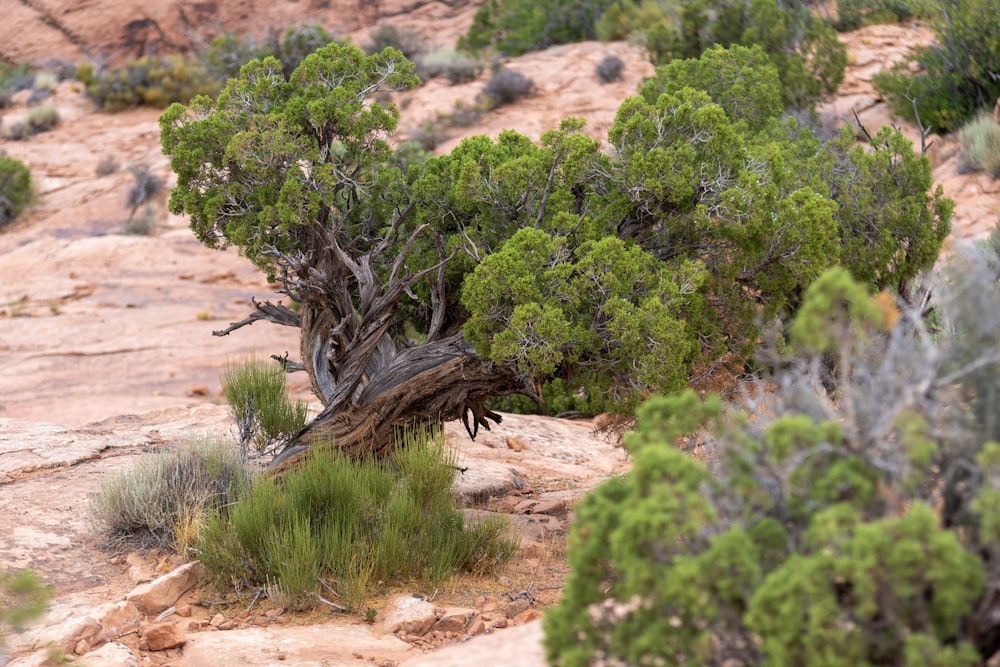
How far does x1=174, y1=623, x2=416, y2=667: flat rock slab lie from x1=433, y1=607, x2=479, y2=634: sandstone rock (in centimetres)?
29

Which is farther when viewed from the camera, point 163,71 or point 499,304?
point 163,71

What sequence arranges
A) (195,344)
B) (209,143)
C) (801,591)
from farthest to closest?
(195,344) → (209,143) → (801,591)

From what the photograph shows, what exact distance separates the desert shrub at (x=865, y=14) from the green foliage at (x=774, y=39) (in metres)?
2.38

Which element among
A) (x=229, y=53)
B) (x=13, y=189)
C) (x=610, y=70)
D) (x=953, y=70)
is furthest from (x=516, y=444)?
(x=229, y=53)

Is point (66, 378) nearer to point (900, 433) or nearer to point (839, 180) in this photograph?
point (839, 180)

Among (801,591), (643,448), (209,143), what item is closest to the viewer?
(801,591)

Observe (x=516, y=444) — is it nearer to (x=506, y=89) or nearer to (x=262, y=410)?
(x=262, y=410)

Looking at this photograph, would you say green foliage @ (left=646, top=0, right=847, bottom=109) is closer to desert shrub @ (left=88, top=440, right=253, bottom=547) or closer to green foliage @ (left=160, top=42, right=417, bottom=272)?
green foliage @ (left=160, top=42, right=417, bottom=272)

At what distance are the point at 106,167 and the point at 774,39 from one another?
1489 centimetres

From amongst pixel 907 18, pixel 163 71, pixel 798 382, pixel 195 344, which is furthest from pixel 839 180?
pixel 163 71

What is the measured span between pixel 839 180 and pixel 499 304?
4351 mm

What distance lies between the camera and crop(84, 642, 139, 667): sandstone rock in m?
4.24

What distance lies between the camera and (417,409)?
6.63m

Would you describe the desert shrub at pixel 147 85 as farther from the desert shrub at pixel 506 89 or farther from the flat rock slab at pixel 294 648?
the flat rock slab at pixel 294 648
